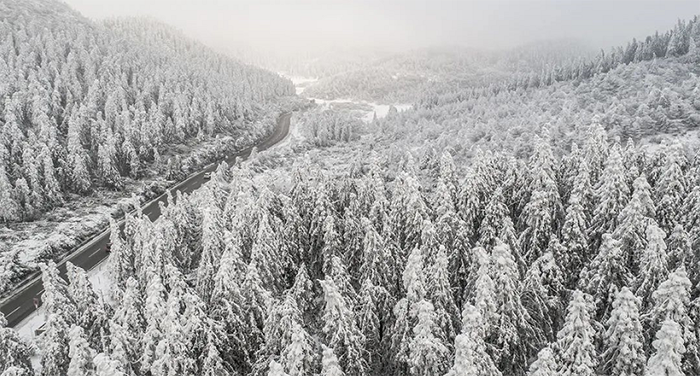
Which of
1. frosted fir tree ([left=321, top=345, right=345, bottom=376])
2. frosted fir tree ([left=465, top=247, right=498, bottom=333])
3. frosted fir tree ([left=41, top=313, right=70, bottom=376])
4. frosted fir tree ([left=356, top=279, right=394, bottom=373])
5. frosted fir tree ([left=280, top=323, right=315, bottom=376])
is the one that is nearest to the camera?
frosted fir tree ([left=321, top=345, right=345, bottom=376])

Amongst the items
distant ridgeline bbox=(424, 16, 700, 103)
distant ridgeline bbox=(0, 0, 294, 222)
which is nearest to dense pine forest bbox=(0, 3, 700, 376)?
distant ridgeline bbox=(0, 0, 294, 222)

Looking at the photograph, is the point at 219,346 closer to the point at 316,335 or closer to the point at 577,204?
the point at 316,335

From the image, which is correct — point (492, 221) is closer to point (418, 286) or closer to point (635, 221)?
point (635, 221)

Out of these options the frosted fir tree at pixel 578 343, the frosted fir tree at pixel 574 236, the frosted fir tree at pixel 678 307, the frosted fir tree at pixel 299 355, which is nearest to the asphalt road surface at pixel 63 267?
the frosted fir tree at pixel 299 355

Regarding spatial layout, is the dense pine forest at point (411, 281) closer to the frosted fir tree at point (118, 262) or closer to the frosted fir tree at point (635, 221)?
the frosted fir tree at point (635, 221)

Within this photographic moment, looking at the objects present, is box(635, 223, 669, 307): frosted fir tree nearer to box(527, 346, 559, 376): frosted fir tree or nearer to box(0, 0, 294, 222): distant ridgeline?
box(527, 346, 559, 376): frosted fir tree

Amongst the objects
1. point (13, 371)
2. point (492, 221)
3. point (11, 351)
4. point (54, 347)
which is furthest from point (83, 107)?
point (492, 221)

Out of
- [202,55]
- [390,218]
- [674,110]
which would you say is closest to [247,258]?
[390,218]
